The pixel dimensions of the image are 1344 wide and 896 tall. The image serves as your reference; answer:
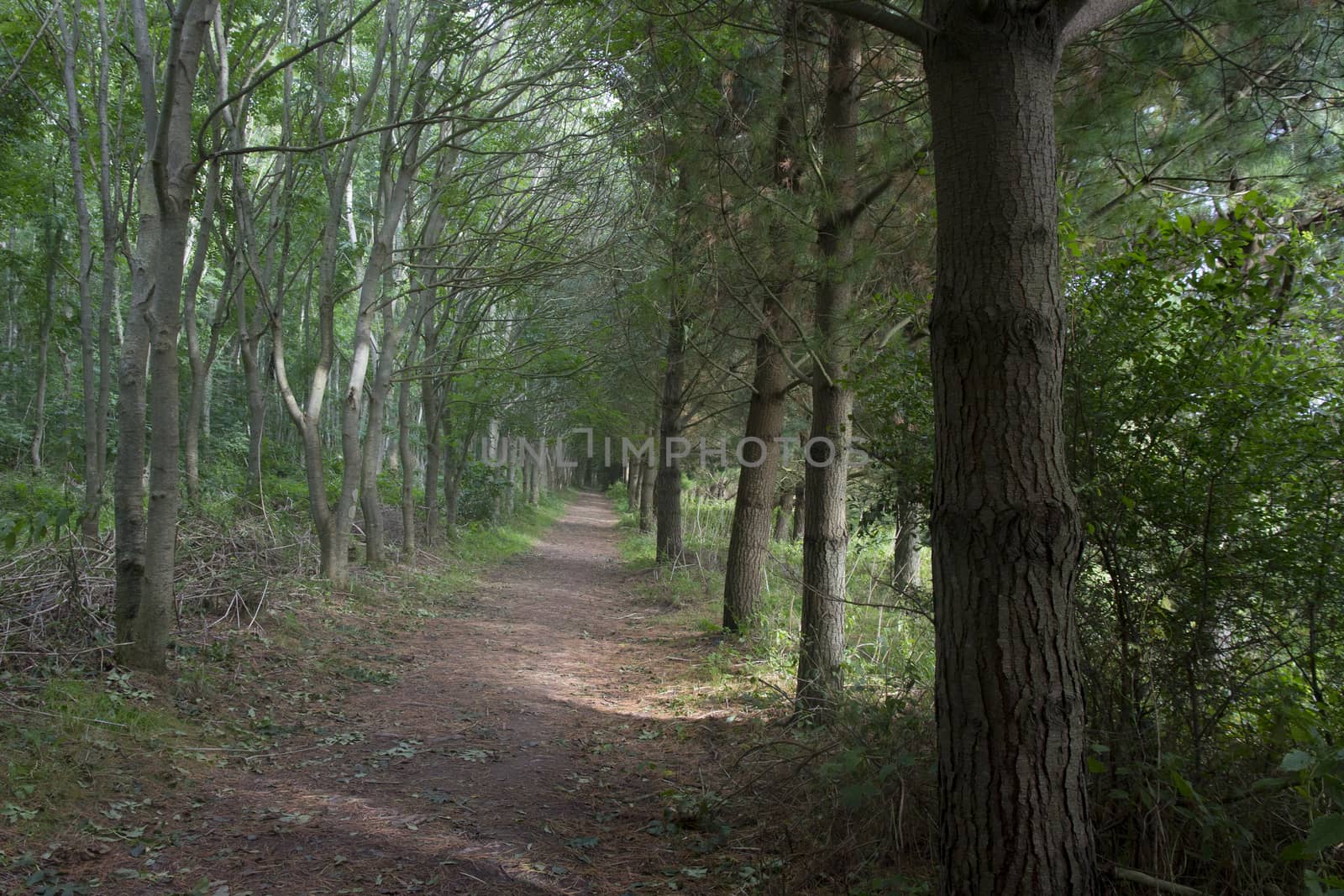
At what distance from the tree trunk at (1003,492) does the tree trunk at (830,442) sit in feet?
9.84

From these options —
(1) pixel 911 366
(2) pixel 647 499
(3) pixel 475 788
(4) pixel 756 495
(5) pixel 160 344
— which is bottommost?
(3) pixel 475 788

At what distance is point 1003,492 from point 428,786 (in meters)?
3.58

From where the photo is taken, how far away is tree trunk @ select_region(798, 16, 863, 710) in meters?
5.82

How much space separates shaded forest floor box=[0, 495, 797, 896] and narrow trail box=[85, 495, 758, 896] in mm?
15

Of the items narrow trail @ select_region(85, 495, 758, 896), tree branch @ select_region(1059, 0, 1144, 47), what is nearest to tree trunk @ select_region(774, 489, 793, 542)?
narrow trail @ select_region(85, 495, 758, 896)

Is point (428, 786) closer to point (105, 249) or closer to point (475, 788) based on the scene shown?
point (475, 788)

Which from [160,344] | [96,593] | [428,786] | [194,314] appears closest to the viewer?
[428,786]

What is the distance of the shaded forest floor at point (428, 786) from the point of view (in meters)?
3.48

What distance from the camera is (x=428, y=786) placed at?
461 centimetres

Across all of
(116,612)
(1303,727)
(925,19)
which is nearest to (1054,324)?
(925,19)

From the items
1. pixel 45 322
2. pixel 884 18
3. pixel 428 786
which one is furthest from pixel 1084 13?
pixel 45 322

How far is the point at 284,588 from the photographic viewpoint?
8.66 meters

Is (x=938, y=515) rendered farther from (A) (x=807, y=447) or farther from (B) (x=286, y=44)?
(B) (x=286, y=44)

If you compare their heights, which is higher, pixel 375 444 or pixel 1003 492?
pixel 375 444
